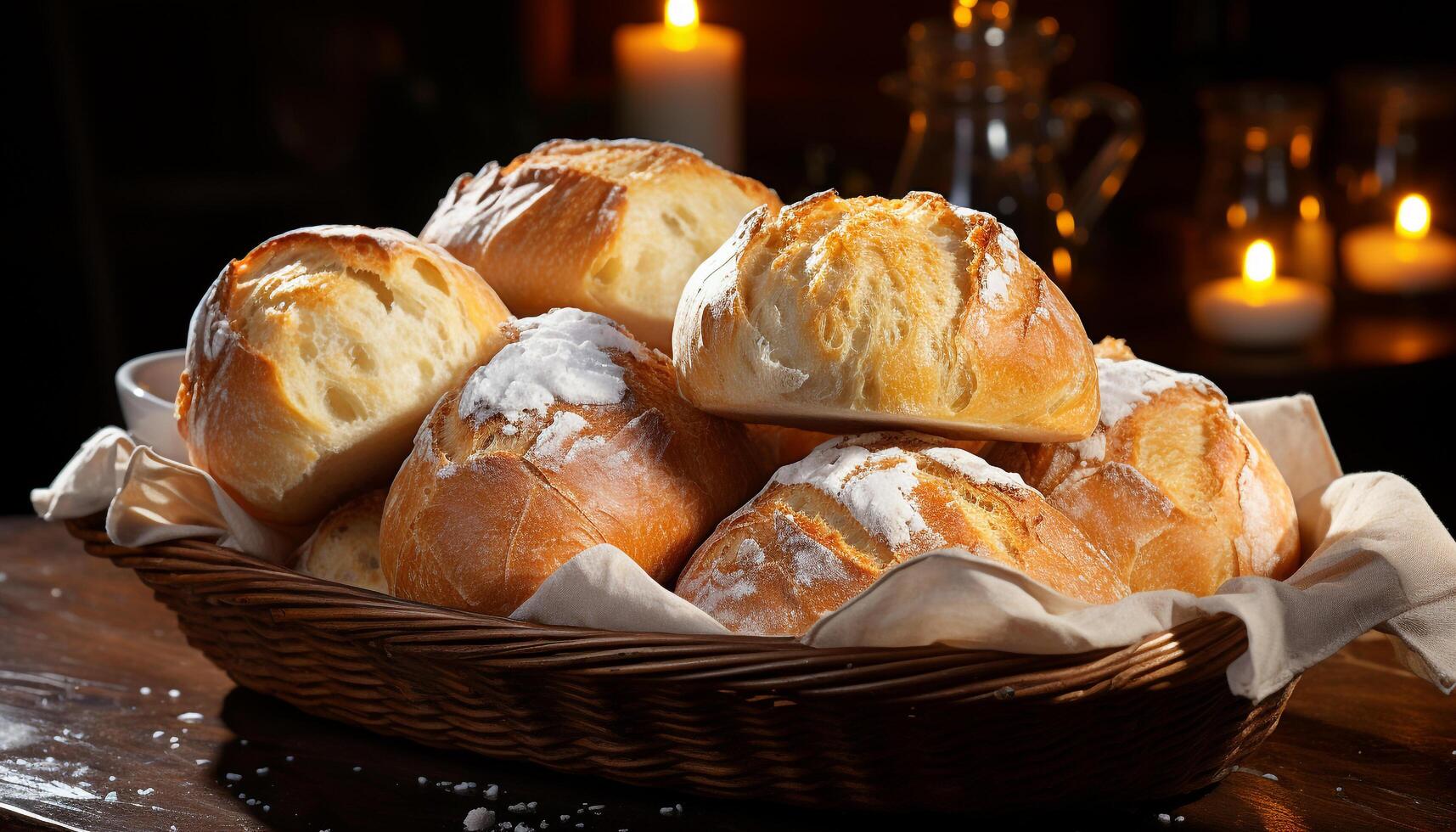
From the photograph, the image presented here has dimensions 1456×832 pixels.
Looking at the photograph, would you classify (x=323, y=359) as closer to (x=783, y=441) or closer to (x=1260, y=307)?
(x=783, y=441)

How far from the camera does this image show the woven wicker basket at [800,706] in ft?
2.50

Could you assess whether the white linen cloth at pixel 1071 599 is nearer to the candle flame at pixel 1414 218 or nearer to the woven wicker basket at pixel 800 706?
the woven wicker basket at pixel 800 706

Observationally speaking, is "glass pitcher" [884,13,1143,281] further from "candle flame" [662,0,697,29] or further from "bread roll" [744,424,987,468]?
"bread roll" [744,424,987,468]

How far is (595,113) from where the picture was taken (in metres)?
3.60

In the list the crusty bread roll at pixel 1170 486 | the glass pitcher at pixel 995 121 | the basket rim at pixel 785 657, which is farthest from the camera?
the glass pitcher at pixel 995 121

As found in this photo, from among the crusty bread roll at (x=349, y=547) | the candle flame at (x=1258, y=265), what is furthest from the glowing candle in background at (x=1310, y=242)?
the crusty bread roll at (x=349, y=547)

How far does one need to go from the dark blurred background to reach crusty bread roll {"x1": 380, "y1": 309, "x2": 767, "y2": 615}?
142cm

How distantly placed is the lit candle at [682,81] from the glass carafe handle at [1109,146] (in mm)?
567

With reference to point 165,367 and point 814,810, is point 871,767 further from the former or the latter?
point 165,367

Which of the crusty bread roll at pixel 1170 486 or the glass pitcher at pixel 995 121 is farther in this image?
the glass pitcher at pixel 995 121

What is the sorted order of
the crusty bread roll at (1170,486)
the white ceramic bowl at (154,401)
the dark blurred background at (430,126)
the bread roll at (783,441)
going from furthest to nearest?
the dark blurred background at (430,126), the white ceramic bowl at (154,401), the bread roll at (783,441), the crusty bread roll at (1170,486)

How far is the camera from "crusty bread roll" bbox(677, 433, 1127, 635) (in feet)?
2.82

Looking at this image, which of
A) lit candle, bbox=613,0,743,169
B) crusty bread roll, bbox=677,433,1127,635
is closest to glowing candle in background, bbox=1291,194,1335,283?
lit candle, bbox=613,0,743,169

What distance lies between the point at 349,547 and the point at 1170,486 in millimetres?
637
